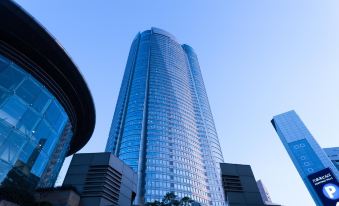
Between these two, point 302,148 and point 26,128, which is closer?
point 26,128

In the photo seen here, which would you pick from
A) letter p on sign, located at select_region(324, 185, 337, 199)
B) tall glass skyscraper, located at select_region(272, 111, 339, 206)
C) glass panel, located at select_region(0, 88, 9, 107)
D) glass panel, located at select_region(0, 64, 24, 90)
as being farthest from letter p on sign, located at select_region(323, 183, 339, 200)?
tall glass skyscraper, located at select_region(272, 111, 339, 206)

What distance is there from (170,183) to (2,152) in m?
124

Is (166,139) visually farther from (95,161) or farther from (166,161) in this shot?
(95,161)

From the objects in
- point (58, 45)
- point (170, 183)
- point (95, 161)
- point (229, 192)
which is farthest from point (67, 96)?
point (170, 183)

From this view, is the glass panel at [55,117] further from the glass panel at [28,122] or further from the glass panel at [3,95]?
the glass panel at [3,95]

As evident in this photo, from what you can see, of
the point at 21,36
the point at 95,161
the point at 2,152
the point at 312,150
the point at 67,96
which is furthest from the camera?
the point at 312,150

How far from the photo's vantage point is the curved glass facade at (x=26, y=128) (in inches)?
680

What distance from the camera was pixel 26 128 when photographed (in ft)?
61.3

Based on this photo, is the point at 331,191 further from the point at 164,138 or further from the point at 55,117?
the point at 164,138

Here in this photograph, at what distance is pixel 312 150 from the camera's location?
129 m

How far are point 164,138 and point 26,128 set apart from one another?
449 ft

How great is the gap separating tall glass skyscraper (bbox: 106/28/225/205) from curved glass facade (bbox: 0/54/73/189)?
105261mm

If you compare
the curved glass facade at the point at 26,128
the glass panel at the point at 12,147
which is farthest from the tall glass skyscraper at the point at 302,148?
the glass panel at the point at 12,147

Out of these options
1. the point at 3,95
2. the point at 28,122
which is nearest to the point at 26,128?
the point at 28,122
